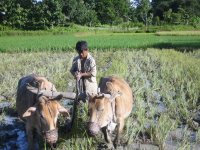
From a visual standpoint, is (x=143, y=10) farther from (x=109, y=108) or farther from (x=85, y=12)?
(x=109, y=108)

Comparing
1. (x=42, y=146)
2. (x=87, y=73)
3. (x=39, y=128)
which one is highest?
(x=87, y=73)

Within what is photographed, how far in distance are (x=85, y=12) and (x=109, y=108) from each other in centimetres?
4219

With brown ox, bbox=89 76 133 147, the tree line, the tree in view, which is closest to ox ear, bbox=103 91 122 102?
brown ox, bbox=89 76 133 147

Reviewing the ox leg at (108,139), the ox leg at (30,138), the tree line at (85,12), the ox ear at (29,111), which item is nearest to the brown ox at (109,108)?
the ox leg at (108,139)

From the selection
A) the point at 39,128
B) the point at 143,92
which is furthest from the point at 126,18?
the point at 39,128

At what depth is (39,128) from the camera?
12.9 ft

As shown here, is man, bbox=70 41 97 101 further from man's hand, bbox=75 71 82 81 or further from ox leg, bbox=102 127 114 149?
ox leg, bbox=102 127 114 149

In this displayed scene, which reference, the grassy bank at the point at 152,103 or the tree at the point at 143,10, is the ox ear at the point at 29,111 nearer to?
the grassy bank at the point at 152,103

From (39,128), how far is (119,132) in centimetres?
103

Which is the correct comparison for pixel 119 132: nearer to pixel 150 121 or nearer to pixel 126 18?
pixel 150 121

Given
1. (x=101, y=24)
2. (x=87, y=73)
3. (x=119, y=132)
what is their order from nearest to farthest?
(x=119, y=132) < (x=87, y=73) < (x=101, y=24)

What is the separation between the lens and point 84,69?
5.08 metres

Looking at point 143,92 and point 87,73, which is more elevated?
point 87,73

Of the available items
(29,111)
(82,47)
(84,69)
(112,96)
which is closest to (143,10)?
(84,69)
